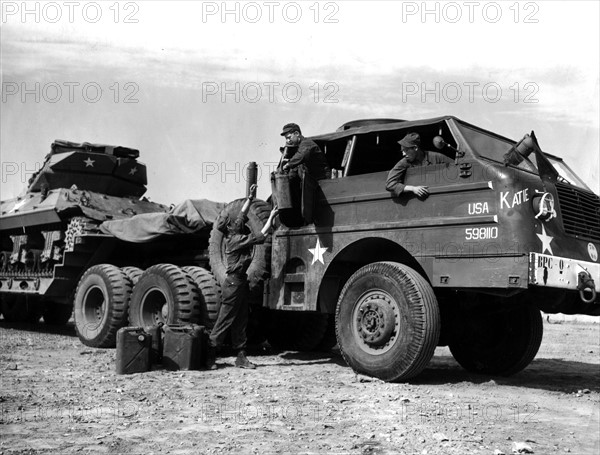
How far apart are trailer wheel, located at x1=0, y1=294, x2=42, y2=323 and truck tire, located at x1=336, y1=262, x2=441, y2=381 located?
32.0 ft

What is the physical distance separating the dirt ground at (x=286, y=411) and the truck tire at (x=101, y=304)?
139cm

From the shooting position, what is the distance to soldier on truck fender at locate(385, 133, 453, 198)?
24.9 ft

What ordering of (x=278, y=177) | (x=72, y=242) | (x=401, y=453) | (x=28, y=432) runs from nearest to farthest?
(x=401, y=453), (x=28, y=432), (x=278, y=177), (x=72, y=242)

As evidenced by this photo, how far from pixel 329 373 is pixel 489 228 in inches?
97.0

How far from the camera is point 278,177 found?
8461 millimetres

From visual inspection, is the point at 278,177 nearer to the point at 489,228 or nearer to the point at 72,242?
the point at 489,228

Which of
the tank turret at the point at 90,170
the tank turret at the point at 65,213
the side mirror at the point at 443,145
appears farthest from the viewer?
the tank turret at the point at 90,170

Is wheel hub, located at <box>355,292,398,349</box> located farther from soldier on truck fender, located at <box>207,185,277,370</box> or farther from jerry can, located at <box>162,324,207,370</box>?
jerry can, located at <box>162,324,207,370</box>

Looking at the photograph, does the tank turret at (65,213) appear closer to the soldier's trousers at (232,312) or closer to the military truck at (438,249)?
the soldier's trousers at (232,312)

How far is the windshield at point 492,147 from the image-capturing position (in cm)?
730

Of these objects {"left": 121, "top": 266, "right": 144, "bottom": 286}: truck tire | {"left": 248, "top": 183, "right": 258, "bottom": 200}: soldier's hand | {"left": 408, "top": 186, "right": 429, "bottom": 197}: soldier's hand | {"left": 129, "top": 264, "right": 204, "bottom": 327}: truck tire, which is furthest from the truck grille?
{"left": 121, "top": 266, "right": 144, "bottom": 286}: truck tire

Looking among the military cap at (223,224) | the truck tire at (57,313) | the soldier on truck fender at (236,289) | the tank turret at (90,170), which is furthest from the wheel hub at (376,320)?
the truck tire at (57,313)

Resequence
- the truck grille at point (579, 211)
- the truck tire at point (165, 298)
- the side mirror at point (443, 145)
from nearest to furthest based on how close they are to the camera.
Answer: the side mirror at point (443, 145)
the truck grille at point (579, 211)
the truck tire at point (165, 298)

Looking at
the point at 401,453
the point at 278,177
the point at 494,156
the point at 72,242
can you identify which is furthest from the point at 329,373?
the point at 72,242
